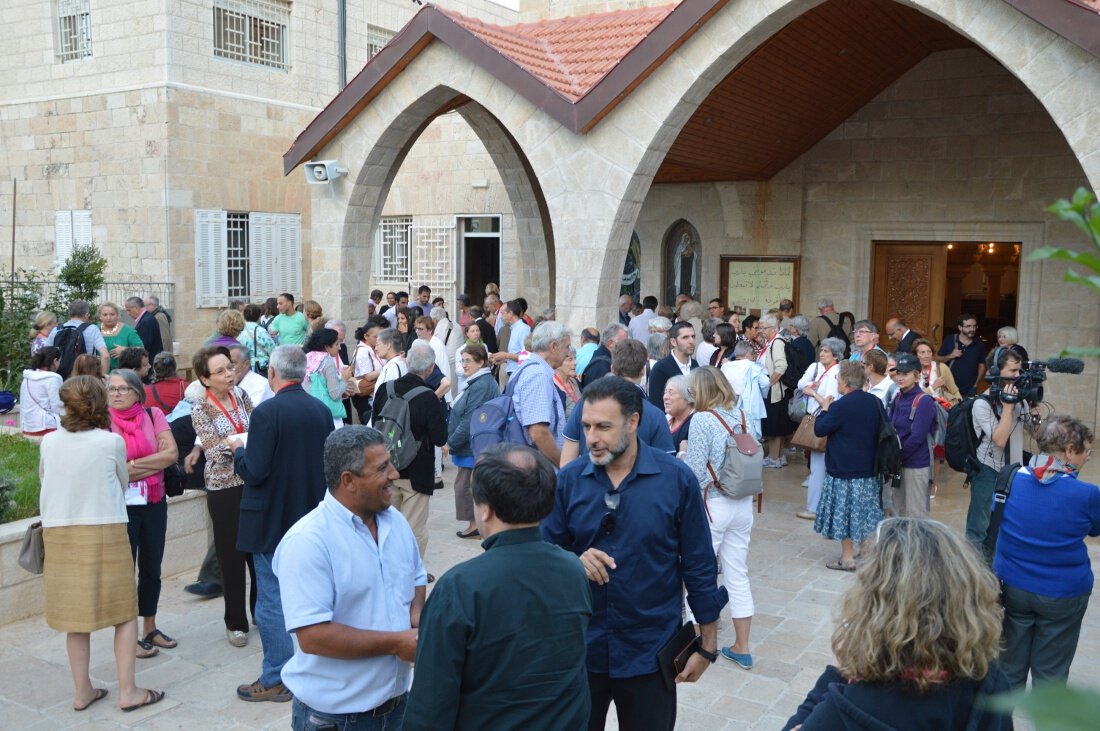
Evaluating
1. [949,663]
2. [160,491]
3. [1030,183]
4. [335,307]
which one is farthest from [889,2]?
[949,663]

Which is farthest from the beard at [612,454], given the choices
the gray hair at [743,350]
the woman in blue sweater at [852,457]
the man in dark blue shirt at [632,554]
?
the gray hair at [743,350]

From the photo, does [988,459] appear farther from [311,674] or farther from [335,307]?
[335,307]

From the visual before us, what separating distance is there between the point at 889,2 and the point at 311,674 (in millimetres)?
9852

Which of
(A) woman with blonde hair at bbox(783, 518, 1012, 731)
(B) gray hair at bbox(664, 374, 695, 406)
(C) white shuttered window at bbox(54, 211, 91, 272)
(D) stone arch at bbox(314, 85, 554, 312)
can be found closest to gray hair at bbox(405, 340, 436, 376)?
(B) gray hair at bbox(664, 374, 695, 406)

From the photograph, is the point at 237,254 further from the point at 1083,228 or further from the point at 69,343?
the point at 1083,228

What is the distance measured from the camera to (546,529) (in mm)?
3486

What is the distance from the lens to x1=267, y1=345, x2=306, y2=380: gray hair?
497cm

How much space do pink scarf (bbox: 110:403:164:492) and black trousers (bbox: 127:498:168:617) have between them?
0.52 ft

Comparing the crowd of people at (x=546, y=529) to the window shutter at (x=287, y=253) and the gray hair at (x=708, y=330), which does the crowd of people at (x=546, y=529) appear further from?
the window shutter at (x=287, y=253)

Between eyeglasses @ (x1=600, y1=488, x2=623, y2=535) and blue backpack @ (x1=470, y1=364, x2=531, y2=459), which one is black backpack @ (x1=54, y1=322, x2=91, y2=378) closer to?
blue backpack @ (x1=470, y1=364, x2=531, y2=459)

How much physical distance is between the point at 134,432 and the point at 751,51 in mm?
7173

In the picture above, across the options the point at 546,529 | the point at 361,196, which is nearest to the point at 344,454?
the point at 546,529

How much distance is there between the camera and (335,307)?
39.5ft

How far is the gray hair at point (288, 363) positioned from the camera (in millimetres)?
4973
